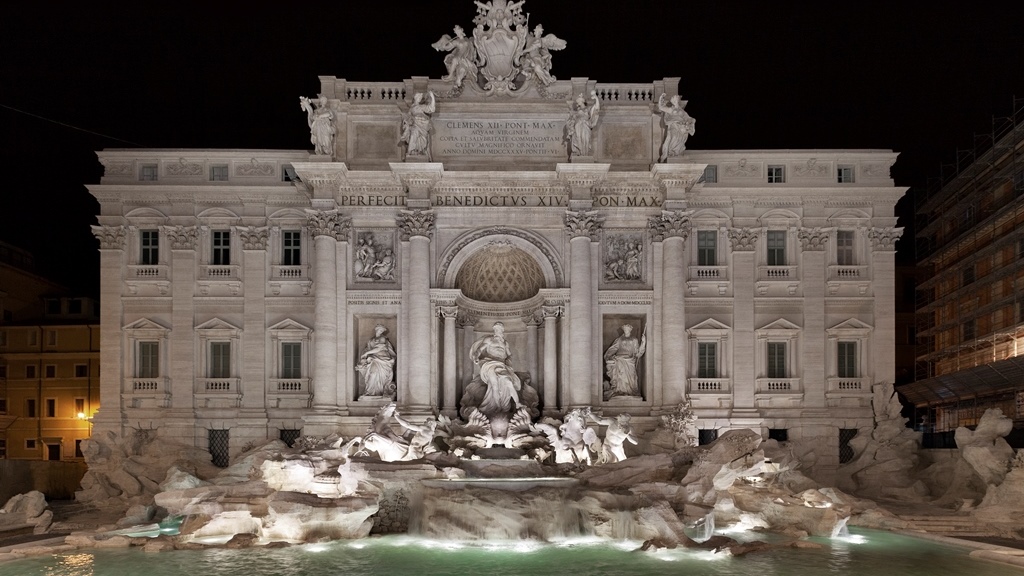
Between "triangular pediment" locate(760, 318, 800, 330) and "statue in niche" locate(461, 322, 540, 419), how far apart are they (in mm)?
9261

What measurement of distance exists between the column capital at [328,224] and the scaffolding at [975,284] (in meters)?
23.7

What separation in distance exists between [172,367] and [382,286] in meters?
8.41

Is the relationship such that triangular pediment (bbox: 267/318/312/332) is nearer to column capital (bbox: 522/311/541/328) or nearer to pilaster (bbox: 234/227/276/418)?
pilaster (bbox: 234/227/276/418)

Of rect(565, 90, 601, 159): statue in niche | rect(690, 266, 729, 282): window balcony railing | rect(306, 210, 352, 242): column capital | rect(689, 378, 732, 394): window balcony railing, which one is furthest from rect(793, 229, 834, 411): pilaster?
rect(306, 210, 352, 242): column capital

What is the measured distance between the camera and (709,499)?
23.1 meters

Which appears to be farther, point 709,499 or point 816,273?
point 816,273


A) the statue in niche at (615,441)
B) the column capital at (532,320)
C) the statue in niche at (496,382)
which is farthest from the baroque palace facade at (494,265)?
the statue in niche at (615,441)

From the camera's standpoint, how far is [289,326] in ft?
105

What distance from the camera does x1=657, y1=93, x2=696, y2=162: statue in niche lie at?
30984 millimetres

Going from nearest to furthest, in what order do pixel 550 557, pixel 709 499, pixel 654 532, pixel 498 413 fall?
pixel 550 557
pixel 654 532
pixel 709 499
pixel 498 413

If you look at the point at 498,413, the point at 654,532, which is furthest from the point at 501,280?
the point at 654,532

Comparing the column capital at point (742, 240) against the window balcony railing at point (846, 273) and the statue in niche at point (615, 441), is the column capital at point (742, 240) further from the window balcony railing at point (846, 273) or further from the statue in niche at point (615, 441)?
the statue in niche at point (615, 441)

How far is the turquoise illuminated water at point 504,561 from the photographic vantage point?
60.3 feet

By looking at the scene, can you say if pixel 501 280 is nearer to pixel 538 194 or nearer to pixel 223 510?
pixel 538 194
